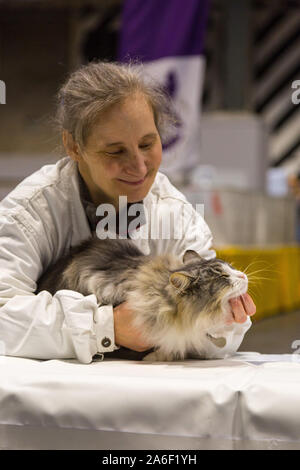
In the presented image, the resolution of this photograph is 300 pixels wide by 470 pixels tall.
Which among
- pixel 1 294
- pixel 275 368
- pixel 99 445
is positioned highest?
pixel 1 294

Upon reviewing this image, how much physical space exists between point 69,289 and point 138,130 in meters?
0.52

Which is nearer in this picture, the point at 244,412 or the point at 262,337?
the point at 244,412

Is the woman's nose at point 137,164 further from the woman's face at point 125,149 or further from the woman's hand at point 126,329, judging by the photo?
the woman's hand at point 126,329

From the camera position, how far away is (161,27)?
17.6 feet

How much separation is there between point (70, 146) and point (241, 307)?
0.76 m

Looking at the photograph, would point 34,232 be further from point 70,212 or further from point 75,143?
point 75,143

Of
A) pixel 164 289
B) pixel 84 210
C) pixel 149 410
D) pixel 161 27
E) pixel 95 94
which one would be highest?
pixel 161 27

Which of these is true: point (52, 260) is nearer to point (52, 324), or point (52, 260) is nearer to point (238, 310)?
point (52, 324)

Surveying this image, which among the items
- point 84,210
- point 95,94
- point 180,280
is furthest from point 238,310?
point 95,94

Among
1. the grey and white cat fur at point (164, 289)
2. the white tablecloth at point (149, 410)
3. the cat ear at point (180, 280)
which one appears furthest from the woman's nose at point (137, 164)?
the white tablecloth at point (149, 410)

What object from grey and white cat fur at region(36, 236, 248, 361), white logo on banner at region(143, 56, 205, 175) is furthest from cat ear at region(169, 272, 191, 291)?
white logo on banner at region(143, 56, 205, 175)

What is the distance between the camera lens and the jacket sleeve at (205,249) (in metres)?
1.83

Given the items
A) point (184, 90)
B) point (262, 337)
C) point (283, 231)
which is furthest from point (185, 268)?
point (283, 231)

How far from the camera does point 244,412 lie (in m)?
1.39
